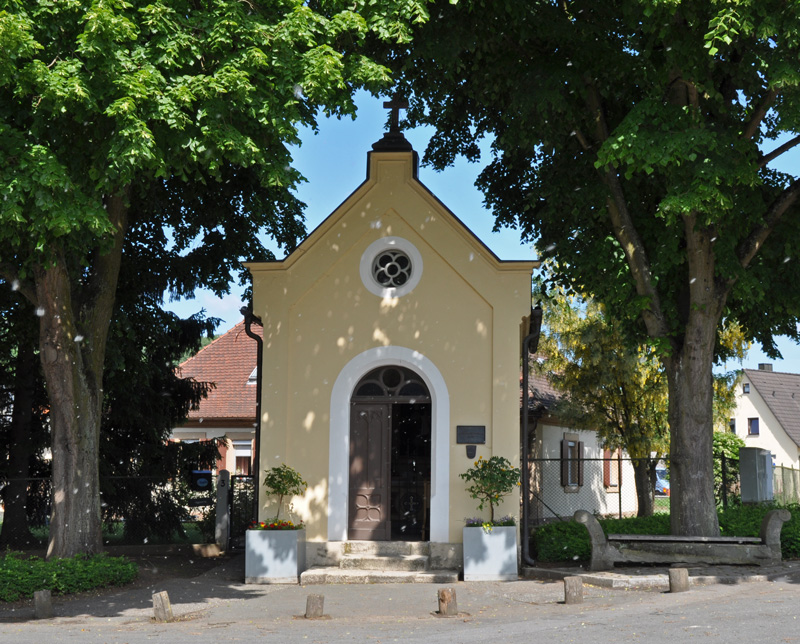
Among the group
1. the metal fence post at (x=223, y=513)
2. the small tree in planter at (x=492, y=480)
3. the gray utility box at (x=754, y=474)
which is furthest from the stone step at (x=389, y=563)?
the gray utility box at (x=754, y=474)

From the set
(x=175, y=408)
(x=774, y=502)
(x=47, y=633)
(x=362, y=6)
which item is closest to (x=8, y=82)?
(x=362, y=6)

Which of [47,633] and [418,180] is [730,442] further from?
[47,633]

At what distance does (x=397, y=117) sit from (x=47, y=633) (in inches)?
421

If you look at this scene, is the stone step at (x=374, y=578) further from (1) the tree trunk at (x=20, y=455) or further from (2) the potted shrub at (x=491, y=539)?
(1) the tree trunk at (x=20, y=455)

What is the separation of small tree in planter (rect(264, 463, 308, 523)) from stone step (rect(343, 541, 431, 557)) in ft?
3.98

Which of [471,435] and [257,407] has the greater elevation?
[257,407]

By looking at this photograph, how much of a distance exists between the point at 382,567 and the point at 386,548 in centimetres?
40

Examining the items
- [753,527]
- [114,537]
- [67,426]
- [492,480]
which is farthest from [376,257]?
[114,537]

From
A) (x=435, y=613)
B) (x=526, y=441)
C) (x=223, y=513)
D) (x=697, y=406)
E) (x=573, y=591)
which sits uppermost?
(x=697, y=406)

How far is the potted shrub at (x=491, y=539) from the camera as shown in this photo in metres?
14.0

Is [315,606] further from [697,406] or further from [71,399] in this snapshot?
[697,406]

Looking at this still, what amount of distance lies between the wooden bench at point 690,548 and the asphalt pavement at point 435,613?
0.25m

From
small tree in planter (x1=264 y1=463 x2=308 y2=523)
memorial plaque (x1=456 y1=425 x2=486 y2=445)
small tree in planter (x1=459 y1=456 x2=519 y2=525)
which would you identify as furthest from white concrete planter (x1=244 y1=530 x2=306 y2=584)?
memorial plaque (x1=456 y1=425 x2=486 y2=445)

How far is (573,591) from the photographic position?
11.6 meters
